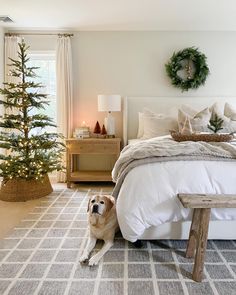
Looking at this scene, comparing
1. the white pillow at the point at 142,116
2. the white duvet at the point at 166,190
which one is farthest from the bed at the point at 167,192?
the white pillow at the point at 142,116

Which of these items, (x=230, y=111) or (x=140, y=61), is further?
(x=140, y=61)

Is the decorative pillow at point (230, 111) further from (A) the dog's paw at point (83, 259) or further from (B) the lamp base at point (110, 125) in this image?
(A) the dog's paw at point (83, 259)

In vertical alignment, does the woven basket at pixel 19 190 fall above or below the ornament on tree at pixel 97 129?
below

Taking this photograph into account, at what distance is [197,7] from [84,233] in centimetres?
314

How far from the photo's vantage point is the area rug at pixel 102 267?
1.78 meters

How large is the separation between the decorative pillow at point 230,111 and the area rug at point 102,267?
7.36 feet

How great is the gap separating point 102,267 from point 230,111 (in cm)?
317

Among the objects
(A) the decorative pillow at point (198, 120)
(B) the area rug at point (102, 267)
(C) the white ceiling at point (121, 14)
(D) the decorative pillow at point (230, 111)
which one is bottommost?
(B) the area rug at point (102, 267)

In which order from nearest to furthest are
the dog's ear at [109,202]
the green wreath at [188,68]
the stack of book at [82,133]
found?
1. the dog's ear at [109,202]
2. the stack of book at [82,133]
3. the green wreath at [188,68]

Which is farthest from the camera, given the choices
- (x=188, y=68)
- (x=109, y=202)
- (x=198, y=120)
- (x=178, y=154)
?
(x=188, y=68)

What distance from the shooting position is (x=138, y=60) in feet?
15.0

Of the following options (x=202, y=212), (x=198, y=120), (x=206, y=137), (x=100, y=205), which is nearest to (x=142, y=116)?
(x=198, y=120)

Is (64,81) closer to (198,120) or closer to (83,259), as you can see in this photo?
(198,120)

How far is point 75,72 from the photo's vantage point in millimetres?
4625
